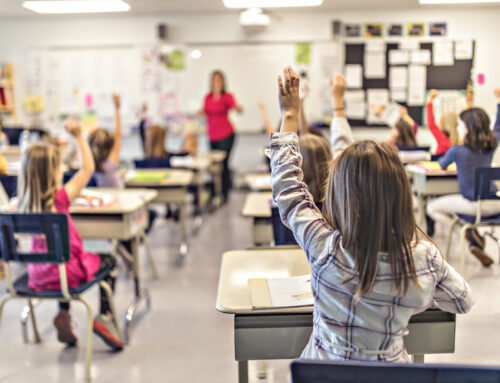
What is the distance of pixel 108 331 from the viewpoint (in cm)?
259

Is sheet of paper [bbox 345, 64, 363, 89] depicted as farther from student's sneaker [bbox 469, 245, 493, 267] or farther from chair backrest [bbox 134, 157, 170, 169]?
student's sneaker [bbox 469, 245, 493, 267]

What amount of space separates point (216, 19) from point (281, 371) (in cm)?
550

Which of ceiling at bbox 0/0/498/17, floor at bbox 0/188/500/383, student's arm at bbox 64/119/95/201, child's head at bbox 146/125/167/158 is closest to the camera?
floor at bbox 0/188/500/383

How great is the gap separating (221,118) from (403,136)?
8.07 feet

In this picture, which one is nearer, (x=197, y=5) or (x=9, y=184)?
(x=9, y=184)

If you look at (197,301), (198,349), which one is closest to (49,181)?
(198,349)

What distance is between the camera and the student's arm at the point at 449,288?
117cm

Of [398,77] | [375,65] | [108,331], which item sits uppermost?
[375,65]

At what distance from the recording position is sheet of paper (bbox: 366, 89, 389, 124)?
22.3ft

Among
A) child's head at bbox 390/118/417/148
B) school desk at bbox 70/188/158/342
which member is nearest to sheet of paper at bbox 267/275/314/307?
school desk at bbox 70/188/158/342

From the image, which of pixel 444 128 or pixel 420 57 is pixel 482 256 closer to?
pixel 444 128

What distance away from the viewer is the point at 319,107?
695 centimetres

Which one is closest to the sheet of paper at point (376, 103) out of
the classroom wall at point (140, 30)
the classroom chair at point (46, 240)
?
the classroom wall at point (140, 30)

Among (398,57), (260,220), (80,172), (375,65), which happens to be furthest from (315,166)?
(375,65)
